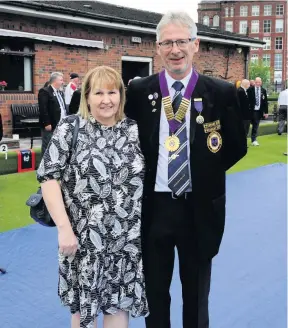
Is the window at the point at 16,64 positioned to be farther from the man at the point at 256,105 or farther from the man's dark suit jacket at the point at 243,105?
the man's dark suit jacket at the point at 243,105

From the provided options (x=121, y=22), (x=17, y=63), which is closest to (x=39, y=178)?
(x=17, y=63)

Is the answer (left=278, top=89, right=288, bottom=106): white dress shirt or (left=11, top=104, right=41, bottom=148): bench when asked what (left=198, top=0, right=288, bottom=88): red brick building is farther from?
(left=11, top=104, right=41, bottom=148): bench

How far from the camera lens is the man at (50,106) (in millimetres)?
8344

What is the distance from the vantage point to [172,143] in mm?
2490

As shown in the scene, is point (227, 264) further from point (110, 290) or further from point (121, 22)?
point (121, 22)

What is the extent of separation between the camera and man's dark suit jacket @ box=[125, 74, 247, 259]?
2514mm

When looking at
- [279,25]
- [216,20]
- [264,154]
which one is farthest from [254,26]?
[264,154]

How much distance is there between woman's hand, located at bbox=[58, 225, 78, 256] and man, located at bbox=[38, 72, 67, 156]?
606 cm

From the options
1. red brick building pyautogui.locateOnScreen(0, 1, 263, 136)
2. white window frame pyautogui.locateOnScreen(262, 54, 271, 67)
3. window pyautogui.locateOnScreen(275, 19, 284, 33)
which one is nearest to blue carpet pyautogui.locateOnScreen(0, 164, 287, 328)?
red brick building pyautogui.locateOnScreen(0, 1, 263, 136)

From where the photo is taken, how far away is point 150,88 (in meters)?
2.59

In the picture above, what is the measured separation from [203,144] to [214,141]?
74mm

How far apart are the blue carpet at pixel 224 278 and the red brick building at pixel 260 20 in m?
88.6

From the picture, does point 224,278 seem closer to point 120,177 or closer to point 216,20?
point 120,177

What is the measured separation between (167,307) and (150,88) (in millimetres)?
1241
